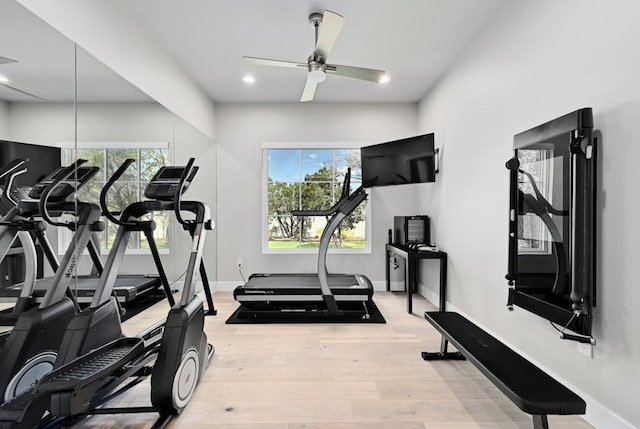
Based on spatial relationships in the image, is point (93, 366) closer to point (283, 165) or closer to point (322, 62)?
point (322, 62)

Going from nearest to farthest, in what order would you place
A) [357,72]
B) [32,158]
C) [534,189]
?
1. [32,158]
2. [534,189]
3. [357,72]

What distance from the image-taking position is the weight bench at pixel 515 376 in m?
1.42

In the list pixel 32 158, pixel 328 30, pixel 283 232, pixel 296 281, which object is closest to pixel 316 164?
pixel 283 232

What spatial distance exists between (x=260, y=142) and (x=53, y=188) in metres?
3.11

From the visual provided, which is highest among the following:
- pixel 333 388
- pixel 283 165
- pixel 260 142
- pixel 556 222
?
pixel 260 142

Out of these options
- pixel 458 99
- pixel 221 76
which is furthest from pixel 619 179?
pixel 221 76

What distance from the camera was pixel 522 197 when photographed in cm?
221

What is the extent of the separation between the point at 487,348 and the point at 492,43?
2467 mm

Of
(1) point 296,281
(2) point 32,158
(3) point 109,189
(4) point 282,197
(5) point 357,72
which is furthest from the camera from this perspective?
(4) point 282,197

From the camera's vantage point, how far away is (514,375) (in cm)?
168

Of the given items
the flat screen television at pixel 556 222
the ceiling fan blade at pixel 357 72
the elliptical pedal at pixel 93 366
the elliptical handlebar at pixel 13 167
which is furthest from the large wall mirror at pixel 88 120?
the flat screen television at pixel 556 222

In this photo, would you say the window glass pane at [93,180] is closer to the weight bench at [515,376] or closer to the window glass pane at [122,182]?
the window glass pane at [122,182]

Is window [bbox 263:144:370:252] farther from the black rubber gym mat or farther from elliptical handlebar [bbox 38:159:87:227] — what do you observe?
elliptical handlebar [bbox 38:159:87:227]

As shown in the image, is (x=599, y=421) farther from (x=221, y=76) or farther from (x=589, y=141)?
(x=221, y=76)
